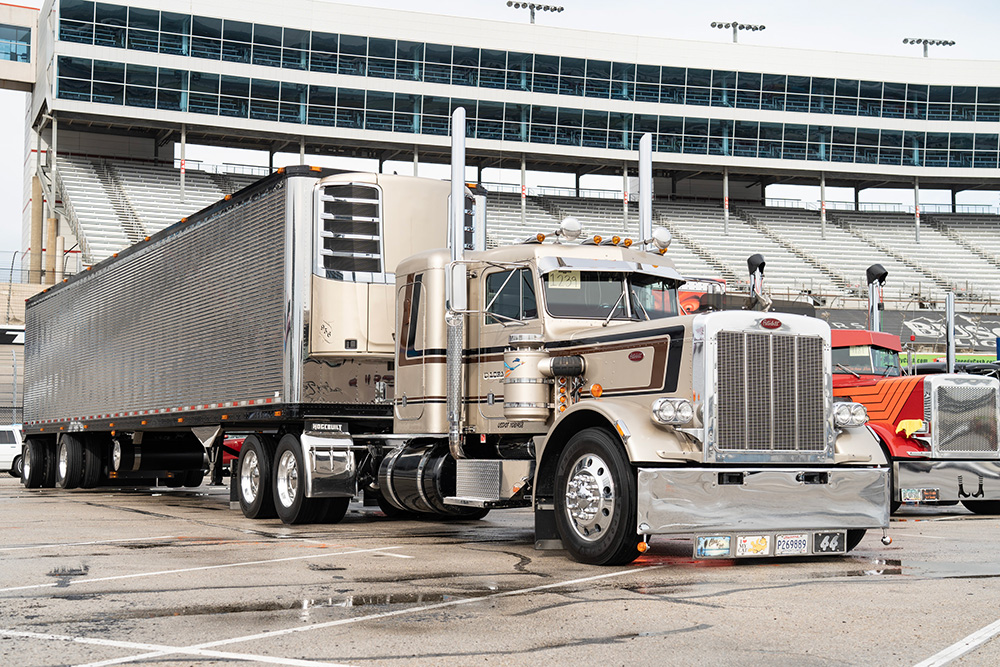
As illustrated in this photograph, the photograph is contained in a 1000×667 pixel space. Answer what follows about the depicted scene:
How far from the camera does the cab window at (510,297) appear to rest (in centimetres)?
1076

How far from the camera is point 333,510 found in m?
13.8

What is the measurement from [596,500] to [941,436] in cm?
793

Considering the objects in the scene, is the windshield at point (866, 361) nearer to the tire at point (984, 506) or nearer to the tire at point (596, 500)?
the tire at point (984, 506)

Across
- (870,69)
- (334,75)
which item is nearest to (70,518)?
(334,75)

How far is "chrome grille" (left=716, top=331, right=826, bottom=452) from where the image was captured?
29.8ft

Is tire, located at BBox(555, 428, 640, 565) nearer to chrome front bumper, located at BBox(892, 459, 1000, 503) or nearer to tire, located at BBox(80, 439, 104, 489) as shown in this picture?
chrome front bumper, located at BBox(892, 459, 1000, 503)

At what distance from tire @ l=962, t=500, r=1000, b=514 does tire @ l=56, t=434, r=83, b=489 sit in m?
16.9

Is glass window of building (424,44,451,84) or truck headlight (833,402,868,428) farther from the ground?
glass window of building (424,44,451,84)

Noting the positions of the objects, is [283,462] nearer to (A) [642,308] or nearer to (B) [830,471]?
(A) [642,308]

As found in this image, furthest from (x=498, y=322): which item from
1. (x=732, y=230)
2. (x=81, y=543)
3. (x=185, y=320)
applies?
(x=732, y=230)

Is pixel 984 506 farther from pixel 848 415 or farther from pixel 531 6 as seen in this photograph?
pixel 531 6

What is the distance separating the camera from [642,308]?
10766mm

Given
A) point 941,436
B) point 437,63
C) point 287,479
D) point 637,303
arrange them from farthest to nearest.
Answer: point 437,63, point 941,436, point 287,479, point 637,303

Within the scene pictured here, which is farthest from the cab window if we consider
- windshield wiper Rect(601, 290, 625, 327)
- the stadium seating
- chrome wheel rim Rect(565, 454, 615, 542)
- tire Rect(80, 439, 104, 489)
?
the stadium seating
